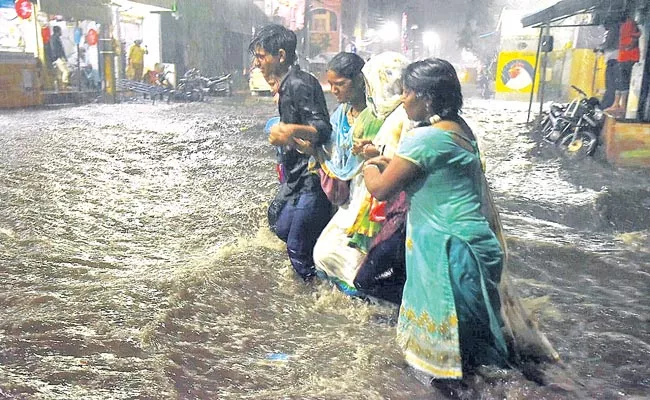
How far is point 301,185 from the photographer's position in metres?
3.95

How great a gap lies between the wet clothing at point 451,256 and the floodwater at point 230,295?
33 cm

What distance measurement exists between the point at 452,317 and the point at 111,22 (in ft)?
74.7

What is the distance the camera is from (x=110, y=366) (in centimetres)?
317

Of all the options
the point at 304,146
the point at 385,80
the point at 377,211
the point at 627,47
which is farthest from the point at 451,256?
the point at 627,47

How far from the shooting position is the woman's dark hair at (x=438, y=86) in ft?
8.54

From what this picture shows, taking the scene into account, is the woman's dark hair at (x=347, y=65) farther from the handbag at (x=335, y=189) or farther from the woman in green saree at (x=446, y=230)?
the woman in green saree at (x=446, y=230)

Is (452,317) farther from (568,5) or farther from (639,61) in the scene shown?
(568,5)

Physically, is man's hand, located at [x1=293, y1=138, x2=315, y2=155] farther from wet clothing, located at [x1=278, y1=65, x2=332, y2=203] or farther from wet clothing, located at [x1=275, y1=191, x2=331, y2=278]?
wet clothing, located at [x1=275, y1=191, x2=331, y2=278]

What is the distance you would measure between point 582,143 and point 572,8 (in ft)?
9.96

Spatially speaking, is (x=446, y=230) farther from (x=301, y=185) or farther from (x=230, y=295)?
(x=230, y=295)

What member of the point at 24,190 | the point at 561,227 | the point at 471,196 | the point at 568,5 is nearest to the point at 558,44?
the point at 568,5

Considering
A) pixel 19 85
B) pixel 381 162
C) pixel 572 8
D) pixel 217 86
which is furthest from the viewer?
pixel 217 86

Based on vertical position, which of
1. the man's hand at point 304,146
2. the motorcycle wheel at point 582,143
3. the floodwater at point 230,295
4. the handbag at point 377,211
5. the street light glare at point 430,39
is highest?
the street light glare at point 430,39

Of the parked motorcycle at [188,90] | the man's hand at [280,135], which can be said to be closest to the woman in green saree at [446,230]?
the man's hand at [280,135]
